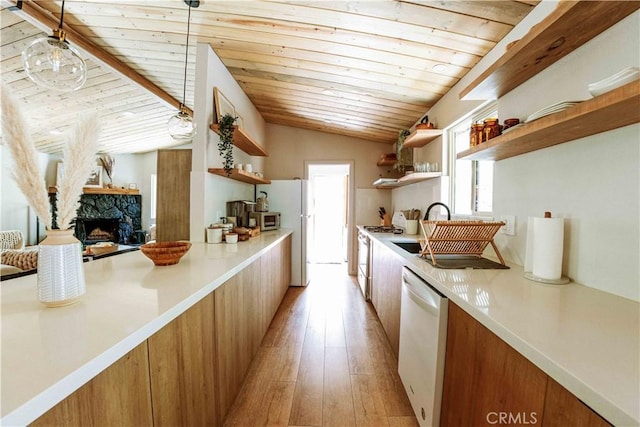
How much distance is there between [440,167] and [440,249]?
1.38m

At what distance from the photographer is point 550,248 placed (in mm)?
1155

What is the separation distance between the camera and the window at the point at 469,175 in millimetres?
2023

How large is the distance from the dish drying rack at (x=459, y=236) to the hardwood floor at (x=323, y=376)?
99cm

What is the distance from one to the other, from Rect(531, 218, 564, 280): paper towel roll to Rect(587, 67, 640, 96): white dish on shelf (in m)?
0.55

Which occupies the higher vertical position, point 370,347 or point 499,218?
point 499,218

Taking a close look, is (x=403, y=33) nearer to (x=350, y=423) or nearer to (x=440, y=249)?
(x=440, y=249)

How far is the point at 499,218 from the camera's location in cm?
168

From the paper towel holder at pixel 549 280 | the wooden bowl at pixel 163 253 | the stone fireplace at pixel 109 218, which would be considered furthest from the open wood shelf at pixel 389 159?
the stone fireplace at pixel 109 218

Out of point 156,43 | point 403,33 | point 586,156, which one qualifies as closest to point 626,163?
point 586,156

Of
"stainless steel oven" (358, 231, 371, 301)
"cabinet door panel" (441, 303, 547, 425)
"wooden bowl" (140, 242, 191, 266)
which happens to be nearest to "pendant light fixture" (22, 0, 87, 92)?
"wooden bowl" (140, 242, 191, 266)

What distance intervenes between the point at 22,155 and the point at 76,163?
0.11 meters

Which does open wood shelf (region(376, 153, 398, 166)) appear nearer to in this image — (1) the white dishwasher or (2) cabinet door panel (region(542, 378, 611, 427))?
(1) the white dishwasher

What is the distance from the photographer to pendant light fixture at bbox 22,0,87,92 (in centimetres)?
134

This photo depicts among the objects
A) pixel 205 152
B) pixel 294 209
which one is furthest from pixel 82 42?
pixel 294 209
